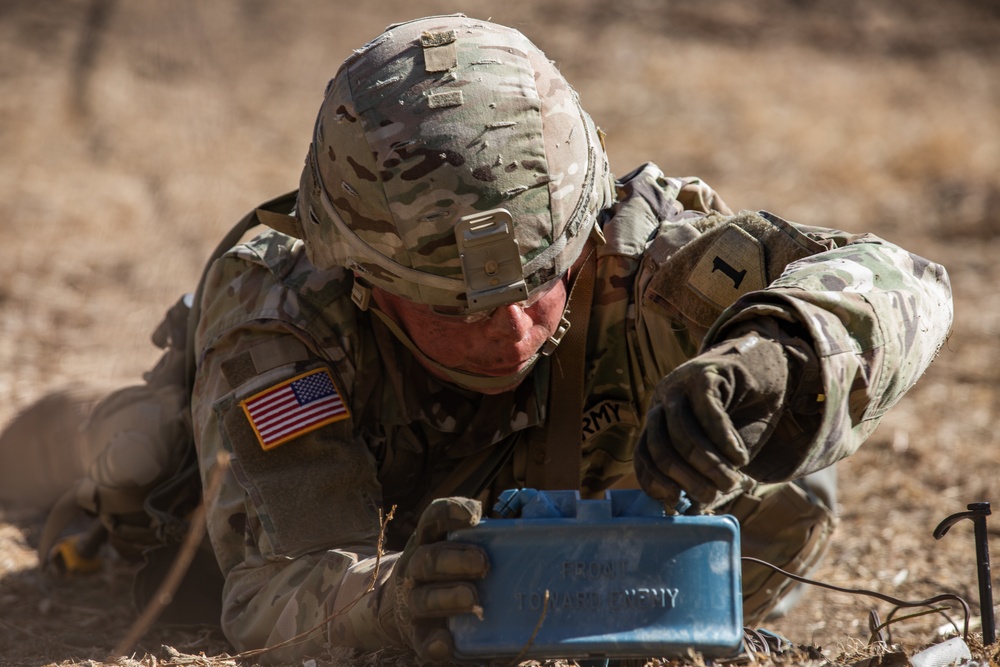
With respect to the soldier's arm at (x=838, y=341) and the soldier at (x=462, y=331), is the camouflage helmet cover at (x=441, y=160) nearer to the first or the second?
the soldier at (x=462, y=331)

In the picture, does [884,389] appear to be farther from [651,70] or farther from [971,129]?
[651,70]

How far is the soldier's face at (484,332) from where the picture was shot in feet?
9.09

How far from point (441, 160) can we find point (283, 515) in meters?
0.90

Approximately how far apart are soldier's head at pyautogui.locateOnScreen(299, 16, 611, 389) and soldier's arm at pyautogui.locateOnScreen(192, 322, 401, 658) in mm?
337

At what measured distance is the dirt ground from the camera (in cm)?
410

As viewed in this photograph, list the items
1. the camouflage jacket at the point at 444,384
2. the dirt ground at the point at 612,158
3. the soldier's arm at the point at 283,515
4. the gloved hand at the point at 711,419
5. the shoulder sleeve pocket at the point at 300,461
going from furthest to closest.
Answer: the dirt ground at the point at 612,158 < the shoulder sleeve pocket at the point at 300,461 < the soldier's arm at the point at 283,515 < the camouflage jacket at the point at 444,384 < the gloved hand at the point at 711,419

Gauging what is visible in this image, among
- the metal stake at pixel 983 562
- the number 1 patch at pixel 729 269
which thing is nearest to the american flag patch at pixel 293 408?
the number 1 patch at pixel 729 269

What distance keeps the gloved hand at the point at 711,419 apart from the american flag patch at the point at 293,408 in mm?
1036

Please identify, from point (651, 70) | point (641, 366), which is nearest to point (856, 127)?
A: point (651, 70)

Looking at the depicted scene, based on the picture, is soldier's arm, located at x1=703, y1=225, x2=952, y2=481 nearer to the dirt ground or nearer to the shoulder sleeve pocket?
the dirt ground

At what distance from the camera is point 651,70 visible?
36.3 feet

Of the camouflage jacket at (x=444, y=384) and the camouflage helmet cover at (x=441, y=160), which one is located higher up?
the camouflage helmet cover at (x=441, y=160)

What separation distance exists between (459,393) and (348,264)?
0.53 m

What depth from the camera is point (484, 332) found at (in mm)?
2773
